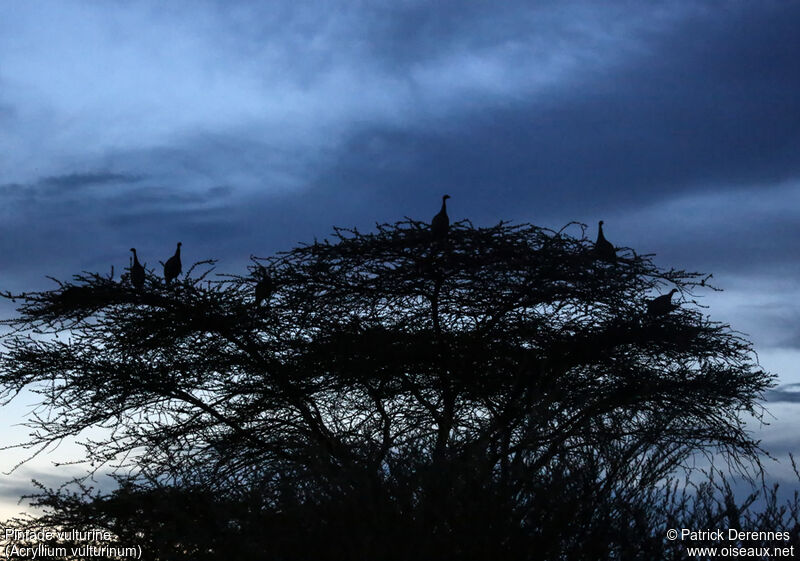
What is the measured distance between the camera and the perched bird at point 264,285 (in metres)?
15.5

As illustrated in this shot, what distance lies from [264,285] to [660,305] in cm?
690

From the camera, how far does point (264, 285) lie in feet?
50.9

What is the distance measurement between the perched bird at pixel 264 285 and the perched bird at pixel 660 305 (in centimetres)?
661

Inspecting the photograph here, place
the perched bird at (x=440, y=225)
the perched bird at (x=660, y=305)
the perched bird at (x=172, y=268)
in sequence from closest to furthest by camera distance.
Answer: the perched bird at (x=440, y=225) < the perched bird at (x=660, y=305) < the perched bird at (x=172, y=268)

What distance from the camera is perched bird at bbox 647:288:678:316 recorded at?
15.5 m

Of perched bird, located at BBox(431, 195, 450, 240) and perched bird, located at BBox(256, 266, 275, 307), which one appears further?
perched bird, located at BBox(256, 266, 275, 307)

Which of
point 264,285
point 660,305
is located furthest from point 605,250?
point 264,285

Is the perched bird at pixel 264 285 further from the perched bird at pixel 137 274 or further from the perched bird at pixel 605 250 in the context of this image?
the perched bird at pixel 605 250

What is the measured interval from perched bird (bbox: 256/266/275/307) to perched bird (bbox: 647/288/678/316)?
21.7 ft

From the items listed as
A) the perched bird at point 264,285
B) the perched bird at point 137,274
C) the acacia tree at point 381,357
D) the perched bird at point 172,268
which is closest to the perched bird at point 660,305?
the acacia tree at point 381,357

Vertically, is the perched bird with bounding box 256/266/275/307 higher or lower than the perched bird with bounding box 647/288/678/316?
higher

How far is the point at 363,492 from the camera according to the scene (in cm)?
865

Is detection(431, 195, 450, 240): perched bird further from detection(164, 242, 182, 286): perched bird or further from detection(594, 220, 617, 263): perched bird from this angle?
detection(164, 242, 182, 286): perched bird

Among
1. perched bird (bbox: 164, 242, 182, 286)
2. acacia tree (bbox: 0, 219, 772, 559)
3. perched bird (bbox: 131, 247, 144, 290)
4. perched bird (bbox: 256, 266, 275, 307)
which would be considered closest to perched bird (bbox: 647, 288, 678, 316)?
acacia tree (bbox: 0, 219, 772, 559)
